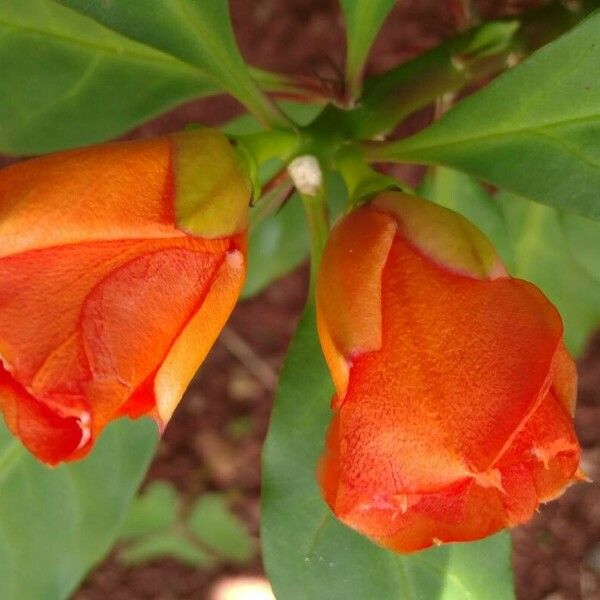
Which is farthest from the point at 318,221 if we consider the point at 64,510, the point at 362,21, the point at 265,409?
the point at 265,409

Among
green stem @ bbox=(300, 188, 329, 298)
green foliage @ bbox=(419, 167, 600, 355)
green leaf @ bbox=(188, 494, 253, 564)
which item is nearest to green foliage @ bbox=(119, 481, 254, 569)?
green leaf @ bbox=(188, 494, 253, 564)

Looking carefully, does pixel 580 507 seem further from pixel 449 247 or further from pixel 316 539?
pixel 449 247

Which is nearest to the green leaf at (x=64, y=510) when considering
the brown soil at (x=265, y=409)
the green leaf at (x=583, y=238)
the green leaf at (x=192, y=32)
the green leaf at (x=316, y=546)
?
the green leaf at (x=316, y=546)

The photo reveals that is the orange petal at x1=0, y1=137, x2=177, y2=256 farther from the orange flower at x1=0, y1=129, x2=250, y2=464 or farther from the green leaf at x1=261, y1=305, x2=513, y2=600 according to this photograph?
the green leaf at x1=261, y1=305, x2=513, y2=600

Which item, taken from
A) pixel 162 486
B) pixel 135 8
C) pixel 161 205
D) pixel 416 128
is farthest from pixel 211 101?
pixel 161 205

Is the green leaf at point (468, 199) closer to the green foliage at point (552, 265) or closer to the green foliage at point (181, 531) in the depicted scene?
the green foliage at point (552, 265)

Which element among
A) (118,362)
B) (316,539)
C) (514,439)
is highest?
(118,362)

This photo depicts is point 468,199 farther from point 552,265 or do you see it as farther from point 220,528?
point 220,528
